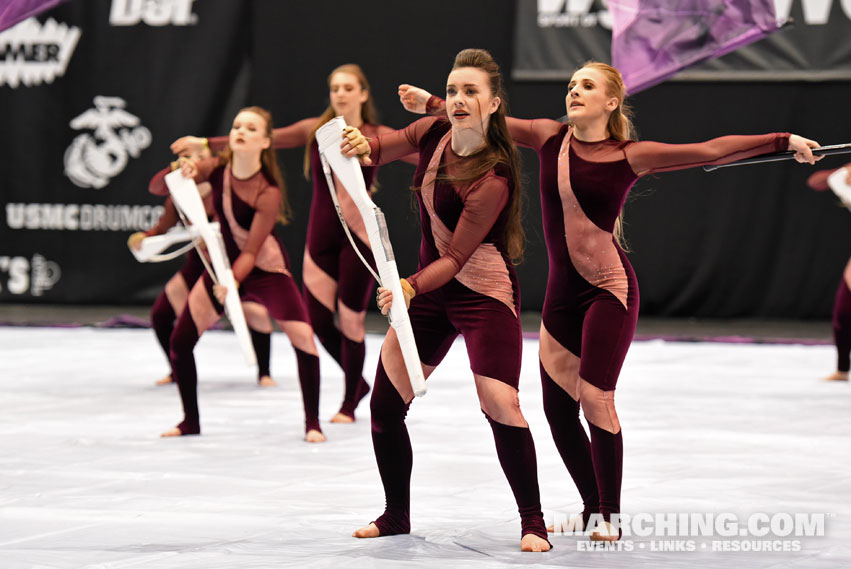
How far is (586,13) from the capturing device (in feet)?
32.4

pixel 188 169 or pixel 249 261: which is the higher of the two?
pixel 188 169

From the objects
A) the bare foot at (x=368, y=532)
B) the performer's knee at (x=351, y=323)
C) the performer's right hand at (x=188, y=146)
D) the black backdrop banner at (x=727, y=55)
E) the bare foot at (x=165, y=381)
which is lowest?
the bare foot at (x=165, y=381)

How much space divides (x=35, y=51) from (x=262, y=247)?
19.6 feet

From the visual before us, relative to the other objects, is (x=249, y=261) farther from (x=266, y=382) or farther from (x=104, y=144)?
(x=104, y=144)

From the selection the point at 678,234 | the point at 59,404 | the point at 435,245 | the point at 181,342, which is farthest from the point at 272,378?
the point at 678,234

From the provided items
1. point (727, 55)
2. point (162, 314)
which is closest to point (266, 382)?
point (162, 314)

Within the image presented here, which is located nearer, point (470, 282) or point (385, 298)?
point (385, 298)

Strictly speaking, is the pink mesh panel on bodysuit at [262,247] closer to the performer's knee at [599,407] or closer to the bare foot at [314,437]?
the bare foot at [314,437]

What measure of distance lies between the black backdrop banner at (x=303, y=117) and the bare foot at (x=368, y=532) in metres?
6.58

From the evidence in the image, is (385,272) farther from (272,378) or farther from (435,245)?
(272,378)

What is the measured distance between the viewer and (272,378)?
23.9 ft

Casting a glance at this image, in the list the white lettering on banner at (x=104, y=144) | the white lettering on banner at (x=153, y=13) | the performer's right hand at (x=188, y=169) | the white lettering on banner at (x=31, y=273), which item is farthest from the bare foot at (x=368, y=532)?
the white lettering on banner at (x=31, y=273)

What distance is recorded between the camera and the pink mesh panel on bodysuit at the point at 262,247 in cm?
576

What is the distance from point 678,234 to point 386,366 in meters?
7.08
